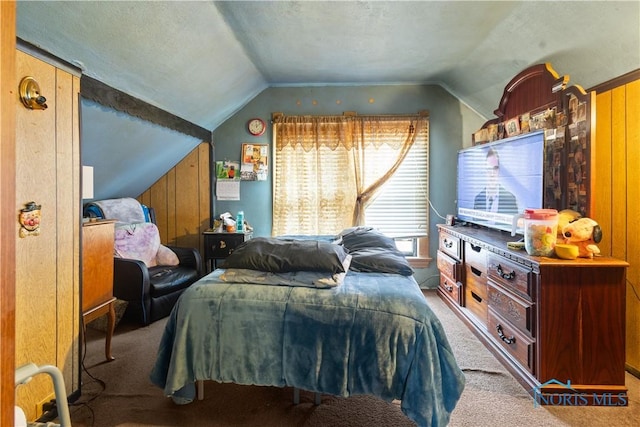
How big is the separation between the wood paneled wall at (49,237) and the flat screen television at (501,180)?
3017 mm

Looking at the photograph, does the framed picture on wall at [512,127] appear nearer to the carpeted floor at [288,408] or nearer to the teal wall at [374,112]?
the teal wall at [374,112]

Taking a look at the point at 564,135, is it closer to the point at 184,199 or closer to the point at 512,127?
the point at 512,127

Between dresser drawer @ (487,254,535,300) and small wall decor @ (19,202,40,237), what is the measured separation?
268cm

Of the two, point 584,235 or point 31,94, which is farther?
Answer: point 584,235

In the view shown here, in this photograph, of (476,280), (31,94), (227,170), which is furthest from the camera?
(227,170)

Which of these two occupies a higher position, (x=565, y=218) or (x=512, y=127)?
(x=512, y=127)

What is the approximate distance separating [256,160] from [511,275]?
9.79 ft

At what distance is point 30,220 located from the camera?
1.48 meters

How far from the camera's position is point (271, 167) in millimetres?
3922

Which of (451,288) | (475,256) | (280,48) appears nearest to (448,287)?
(451,288)

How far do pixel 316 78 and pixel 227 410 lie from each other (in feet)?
11.0

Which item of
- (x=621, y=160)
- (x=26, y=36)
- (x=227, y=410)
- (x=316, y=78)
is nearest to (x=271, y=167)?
(x=316, y=78)

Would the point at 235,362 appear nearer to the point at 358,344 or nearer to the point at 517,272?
the point at 358,344

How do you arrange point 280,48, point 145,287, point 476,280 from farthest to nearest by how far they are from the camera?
point 280,48 → point 145,287 → point 476,280
